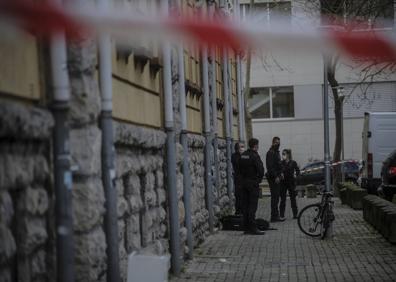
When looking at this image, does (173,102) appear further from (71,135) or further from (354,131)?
(354,131)

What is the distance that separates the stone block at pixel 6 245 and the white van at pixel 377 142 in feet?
66.1

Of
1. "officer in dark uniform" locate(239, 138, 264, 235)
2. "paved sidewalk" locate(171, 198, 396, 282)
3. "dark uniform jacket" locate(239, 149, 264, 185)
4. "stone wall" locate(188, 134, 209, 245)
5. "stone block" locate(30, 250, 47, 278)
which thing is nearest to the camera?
"stone block" locate(30, 250, 47, 278)

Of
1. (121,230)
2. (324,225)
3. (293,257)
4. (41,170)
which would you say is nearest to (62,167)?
(41,170)

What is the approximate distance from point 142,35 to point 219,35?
0.38 metres

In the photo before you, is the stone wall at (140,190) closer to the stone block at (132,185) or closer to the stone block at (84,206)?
the stone block at (132,185)

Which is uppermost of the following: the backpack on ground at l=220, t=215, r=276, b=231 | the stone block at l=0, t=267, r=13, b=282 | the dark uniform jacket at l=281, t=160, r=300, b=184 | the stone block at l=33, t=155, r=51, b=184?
the stone block at l=33, t=155, r=51, b=184

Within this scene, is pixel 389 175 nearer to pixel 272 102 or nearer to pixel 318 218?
pixel 318 218

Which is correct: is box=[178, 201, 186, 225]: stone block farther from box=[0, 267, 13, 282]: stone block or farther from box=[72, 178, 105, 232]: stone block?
box=[0, 267, 13, 282]: stone block

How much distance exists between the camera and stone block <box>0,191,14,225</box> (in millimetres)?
4586

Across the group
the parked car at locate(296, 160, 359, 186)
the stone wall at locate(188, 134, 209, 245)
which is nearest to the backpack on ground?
the stone wall at locate(188, 134, 209, 245)

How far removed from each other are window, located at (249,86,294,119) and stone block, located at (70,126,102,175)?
111ft

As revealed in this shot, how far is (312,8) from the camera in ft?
71.3

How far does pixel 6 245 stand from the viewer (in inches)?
181

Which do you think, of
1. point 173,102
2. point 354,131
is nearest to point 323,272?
point 173,102
